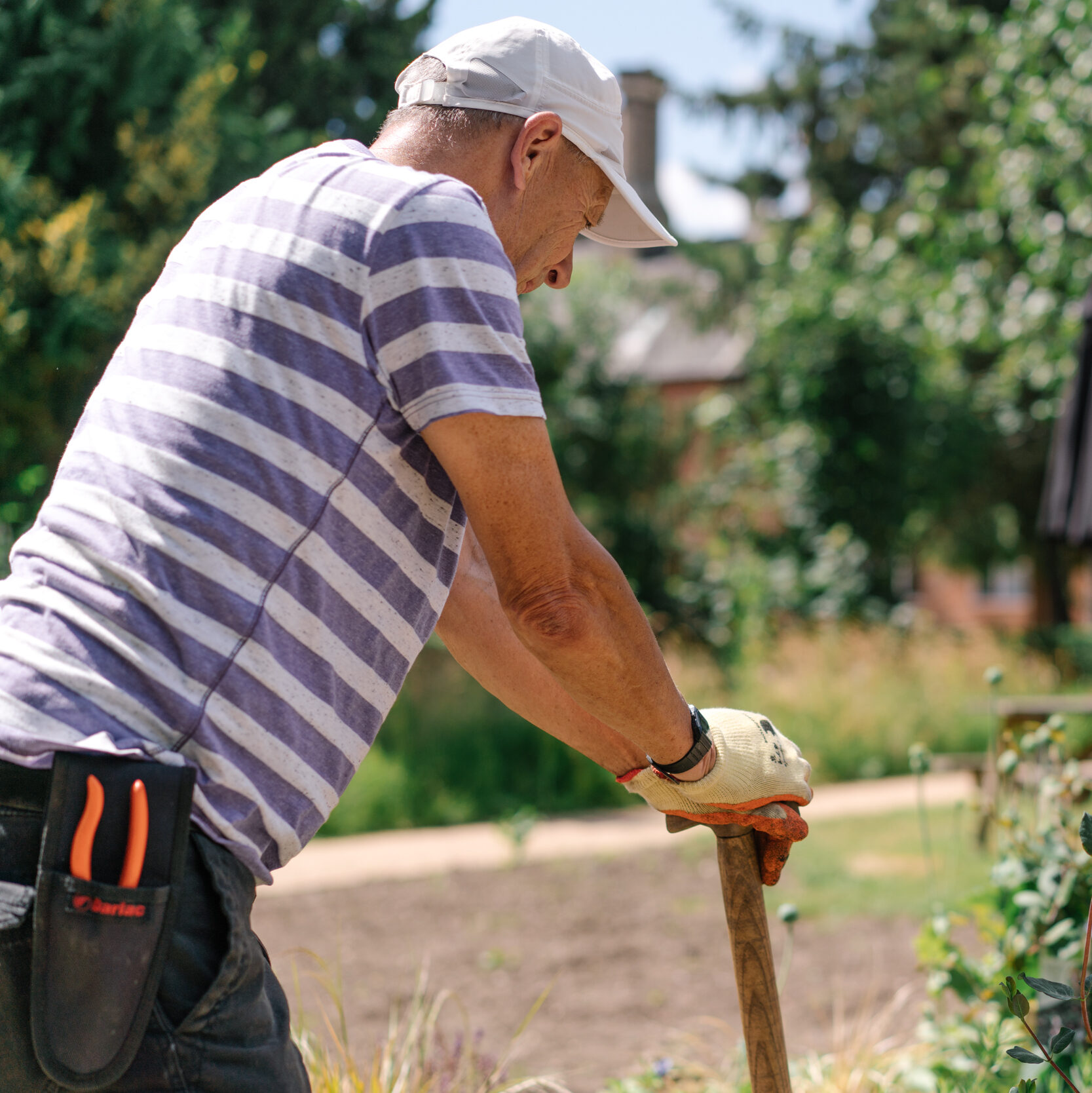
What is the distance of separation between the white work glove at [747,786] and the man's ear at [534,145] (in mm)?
750

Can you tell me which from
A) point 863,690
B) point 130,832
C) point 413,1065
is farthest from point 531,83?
point 863,690

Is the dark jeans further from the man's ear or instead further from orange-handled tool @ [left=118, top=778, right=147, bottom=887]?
the man's ear

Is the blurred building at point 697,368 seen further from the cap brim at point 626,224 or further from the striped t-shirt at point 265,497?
the striped t-shirt at point 265,497

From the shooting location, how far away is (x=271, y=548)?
47.5 inches

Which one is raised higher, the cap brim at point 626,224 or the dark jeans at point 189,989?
the cap brim at point 626,224

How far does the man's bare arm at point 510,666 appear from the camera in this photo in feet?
5.95

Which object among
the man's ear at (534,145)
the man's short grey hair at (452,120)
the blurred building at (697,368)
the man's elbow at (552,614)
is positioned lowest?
the blurred building at (697,368)

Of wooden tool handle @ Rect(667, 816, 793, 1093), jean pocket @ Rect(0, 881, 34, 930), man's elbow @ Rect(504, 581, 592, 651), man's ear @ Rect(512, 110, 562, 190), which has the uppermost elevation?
man's ear @ Rect(512, 110, 562, 190)

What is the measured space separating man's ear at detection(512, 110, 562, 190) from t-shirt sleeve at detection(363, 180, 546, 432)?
0.79ft

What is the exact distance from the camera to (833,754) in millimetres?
9125

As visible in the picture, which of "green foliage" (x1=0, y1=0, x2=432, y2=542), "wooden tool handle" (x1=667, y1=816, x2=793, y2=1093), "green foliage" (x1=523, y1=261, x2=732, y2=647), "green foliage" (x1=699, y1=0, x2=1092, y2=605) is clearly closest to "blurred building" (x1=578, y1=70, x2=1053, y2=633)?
"green foliage" (x1=699, y1=0, x2=1092, y2=605)

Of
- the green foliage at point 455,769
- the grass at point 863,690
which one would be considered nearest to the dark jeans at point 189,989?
the green foliage at point 455,769

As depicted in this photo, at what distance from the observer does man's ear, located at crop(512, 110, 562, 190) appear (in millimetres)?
1431

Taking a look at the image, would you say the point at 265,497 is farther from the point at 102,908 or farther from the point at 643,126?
the point at 643,126
